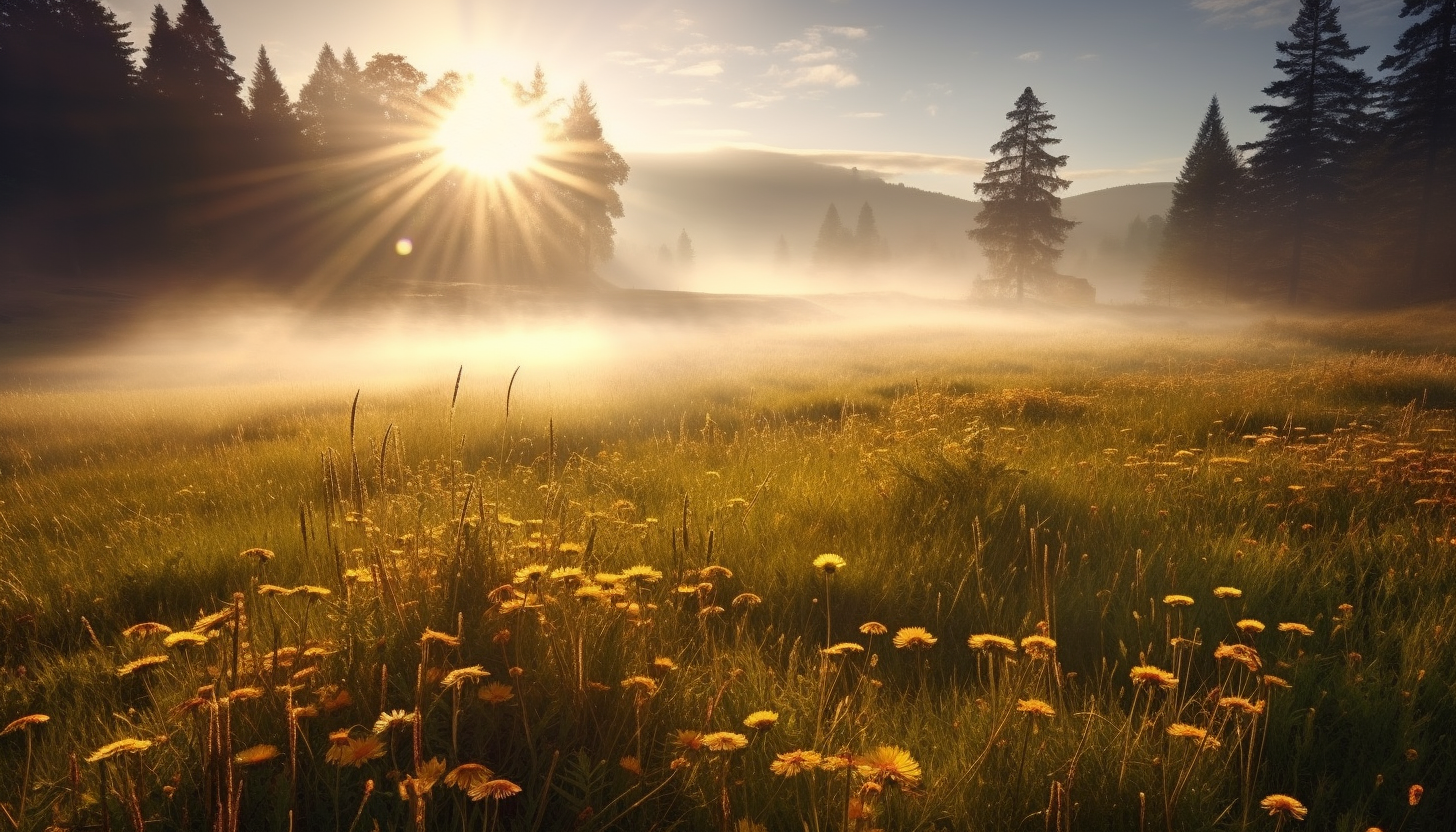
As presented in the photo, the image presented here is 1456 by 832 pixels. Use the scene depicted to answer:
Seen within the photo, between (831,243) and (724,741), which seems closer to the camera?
(724,741)

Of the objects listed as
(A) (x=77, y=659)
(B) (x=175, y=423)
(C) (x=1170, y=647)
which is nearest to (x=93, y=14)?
(B) (x=175, y=423)

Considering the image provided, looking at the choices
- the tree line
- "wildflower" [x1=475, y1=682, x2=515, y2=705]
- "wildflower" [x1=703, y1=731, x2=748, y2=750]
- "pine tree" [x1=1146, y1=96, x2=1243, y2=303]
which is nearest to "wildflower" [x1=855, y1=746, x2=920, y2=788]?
"wildflower" [x1=703, y1=731, x2=748, y2=750]

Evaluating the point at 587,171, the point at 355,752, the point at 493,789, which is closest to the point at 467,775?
the point at 493,789

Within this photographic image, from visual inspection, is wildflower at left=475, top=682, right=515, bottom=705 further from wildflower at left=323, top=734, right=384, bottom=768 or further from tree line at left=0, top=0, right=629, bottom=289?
tree line at left=0, top=0, right=629, bottom=289

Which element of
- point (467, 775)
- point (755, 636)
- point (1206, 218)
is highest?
point (1206, 218)

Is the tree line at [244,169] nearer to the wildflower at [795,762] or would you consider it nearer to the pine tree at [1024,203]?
the pine tree at [1024,203]

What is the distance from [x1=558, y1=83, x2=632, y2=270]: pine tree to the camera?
46.9 meters

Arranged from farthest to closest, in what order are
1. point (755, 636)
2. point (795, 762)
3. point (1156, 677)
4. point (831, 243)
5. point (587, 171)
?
point (831, 243)
point (587, 171)
point (755, 636)
point (1156, 677)
point (795, 762)

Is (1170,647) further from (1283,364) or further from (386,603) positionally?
(1283,364)

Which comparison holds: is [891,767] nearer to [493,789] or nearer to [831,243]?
[493,789]

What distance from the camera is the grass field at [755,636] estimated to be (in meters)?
1.53

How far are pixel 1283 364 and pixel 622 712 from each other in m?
16.5

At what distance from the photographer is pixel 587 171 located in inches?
1859

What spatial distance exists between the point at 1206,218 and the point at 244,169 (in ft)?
195
